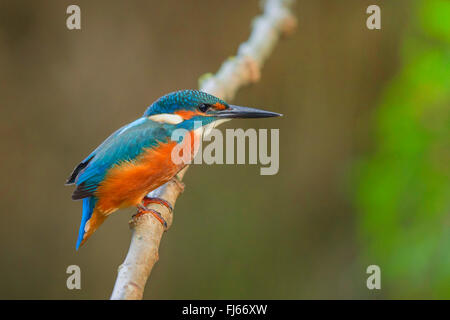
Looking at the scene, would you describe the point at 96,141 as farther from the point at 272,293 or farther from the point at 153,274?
the point at 272,293

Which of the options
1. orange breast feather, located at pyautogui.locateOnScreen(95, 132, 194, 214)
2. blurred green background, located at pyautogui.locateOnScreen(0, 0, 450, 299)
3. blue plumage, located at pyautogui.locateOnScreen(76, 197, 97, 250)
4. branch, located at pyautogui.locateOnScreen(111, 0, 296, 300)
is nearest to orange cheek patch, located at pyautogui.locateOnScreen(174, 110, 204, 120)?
orange breast feather, located at pyautogui.locateOnScreen(95, 132, 194, 214)

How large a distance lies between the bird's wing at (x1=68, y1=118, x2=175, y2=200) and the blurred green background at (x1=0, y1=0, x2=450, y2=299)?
3.44 feet

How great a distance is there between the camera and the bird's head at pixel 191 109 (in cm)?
171

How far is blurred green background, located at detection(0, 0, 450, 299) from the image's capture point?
286cm

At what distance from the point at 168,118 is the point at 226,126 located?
1.35 m

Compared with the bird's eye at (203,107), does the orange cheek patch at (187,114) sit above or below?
below

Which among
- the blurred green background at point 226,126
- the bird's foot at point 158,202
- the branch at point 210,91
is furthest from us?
the blurred green background at point 226,126

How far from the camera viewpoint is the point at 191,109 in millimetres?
1717

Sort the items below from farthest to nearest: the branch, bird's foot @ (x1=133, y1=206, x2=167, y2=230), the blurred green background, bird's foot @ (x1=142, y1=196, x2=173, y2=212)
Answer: the blurred green background < bird's foot @ (x1=142, y1=196, x2=173, y2=212) < bird's foot @ (x1=133, y1=206, x2=167, y2=230) < the branch

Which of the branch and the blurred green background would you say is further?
the blurred green background

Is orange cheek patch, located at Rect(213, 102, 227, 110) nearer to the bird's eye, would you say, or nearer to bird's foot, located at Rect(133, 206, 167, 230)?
the bird's eye

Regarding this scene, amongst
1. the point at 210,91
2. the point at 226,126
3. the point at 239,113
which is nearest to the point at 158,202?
the point at 239,113

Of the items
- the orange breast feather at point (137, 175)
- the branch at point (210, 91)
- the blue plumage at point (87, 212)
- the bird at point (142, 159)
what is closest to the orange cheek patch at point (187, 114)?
the bird at point (142, 159)

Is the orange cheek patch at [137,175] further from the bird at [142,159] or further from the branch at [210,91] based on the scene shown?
the branch at [210,91]
